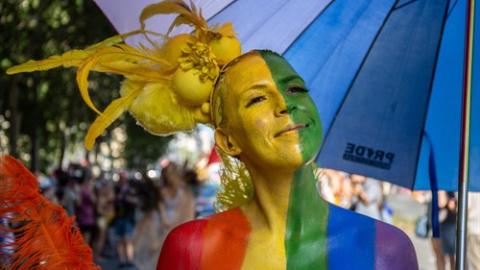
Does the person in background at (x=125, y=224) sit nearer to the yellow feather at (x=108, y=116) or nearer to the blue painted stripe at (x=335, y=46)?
the blue painted stripe at (x=335, y=46)

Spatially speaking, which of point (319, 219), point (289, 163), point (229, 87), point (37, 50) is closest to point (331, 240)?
point (319, 219)

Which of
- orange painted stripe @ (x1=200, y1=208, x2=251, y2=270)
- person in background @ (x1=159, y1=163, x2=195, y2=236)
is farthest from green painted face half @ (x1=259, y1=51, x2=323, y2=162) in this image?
person in background @ (x1=159, y1=163, x2=195, y2=236)

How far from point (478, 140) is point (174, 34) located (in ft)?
4.98

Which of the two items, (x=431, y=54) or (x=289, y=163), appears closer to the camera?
(x=289, y=163)

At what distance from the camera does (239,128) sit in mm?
3305

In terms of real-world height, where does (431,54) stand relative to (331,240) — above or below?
below

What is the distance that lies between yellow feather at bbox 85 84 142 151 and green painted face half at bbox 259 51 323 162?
1.86 ft

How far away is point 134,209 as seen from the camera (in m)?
14.0

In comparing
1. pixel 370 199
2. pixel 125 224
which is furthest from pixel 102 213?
pixel 370 199

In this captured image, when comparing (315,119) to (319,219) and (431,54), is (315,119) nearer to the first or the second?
(319,219)

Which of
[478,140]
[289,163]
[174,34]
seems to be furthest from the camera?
[478,140]

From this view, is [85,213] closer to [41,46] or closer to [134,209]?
[134,209]

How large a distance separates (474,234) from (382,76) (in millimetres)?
3694

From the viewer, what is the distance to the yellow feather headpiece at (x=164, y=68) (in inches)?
136
